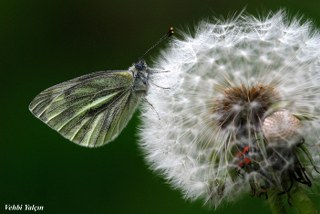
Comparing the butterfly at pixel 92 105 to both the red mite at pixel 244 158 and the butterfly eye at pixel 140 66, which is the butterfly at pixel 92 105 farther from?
the red mite at pixel 244 158

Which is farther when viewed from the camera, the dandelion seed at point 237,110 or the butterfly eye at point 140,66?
the butterfly eye at point 140,66

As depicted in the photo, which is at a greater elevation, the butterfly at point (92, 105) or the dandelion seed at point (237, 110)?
the butterfly at point (92, 105)

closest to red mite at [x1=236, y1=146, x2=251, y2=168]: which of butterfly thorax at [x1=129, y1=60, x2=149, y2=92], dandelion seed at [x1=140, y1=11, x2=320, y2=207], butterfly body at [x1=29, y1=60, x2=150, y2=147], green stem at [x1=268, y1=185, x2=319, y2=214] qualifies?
dandelion seed at [x1=140, y1=11, x2=320, y2=207]

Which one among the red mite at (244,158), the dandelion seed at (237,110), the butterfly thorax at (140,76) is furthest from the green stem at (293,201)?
the butterfly thorax at (140,76)

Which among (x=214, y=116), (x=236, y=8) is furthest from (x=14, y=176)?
(x=214, y=116)

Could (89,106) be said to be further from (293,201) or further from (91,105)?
(293,201)

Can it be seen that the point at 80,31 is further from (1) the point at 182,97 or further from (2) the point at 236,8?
(1) the point at 182,97

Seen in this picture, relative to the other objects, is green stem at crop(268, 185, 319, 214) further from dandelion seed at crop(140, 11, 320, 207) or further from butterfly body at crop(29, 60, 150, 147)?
butterfly body at crop(29, 60, 150, 147)

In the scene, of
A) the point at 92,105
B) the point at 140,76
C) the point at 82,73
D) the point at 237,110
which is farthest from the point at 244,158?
the point at 82,73
